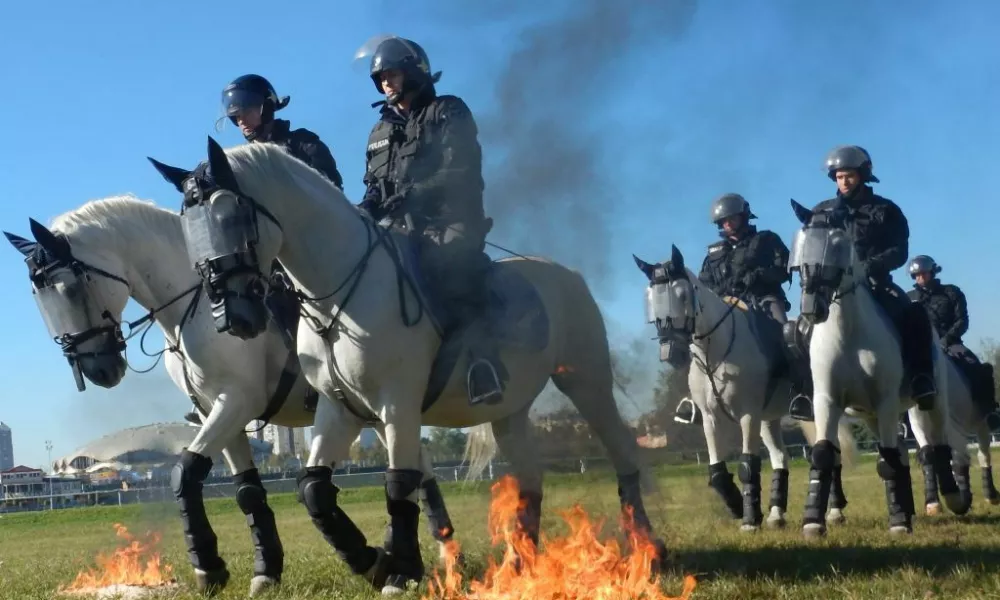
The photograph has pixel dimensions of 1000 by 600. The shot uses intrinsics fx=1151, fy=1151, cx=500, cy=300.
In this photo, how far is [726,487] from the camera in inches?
477

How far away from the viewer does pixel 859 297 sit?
10.0 m

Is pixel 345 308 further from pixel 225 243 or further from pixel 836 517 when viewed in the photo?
pixel 836 517

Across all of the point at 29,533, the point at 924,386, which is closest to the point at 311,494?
the point at 924,386

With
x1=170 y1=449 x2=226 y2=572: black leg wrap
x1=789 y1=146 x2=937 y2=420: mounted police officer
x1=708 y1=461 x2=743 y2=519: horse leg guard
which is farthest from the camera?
x1=708 y1=461 x2=743 y2=519: horse leg guard

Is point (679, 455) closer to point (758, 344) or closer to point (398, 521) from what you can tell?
point (758, 344)

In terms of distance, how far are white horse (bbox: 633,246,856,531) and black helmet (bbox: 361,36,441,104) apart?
4209mm

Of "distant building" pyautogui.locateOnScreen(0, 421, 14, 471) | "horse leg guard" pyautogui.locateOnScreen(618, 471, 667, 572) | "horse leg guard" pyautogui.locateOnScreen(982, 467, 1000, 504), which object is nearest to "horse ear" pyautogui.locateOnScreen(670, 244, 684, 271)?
"horse leg guard" pyautogui.locateOnScreen(618, 471, 667, 572)

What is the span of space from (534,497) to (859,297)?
3.78m

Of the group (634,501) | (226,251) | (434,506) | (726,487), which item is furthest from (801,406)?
(226,251)

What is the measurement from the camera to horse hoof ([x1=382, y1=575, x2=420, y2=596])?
6.71m

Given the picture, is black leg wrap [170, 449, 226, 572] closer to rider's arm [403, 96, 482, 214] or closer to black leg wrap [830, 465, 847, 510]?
rider's arm [403, 96, 482, 214]

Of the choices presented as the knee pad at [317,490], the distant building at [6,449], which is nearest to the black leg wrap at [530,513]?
the knee pad at [317,490]

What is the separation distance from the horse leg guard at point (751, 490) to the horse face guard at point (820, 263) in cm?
261

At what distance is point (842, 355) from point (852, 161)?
6.68 ft
